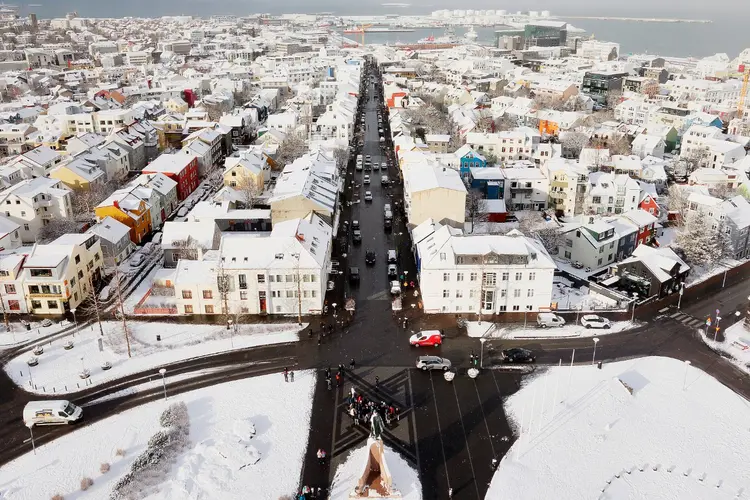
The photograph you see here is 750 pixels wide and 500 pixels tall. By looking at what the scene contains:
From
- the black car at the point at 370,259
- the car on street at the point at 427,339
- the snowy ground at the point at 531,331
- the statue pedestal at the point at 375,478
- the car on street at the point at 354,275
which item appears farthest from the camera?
the black car at the point at 370,259

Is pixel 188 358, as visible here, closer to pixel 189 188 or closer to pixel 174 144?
pixel 189 188

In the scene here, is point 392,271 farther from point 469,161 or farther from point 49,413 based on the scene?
point 469,161

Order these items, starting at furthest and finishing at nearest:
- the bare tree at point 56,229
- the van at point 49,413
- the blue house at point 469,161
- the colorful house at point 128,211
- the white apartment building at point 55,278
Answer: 1. the blue house at point 469,161
2. the bare tree at point 56,229
3. the colorful house at point 128,211
4. the white apartment building at point 55,278
5. the van at point 49,413

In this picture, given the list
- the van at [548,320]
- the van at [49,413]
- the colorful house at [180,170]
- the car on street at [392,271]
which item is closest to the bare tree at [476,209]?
the car on street at [392,271]

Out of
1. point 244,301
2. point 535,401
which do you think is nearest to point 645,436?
point 535,401

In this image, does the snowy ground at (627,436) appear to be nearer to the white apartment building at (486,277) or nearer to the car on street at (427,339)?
the car on street at (427,339)
